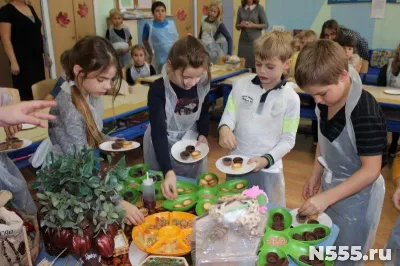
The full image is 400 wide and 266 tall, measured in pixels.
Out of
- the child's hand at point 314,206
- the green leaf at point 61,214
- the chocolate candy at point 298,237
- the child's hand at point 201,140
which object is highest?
the green leaf at point 61,214

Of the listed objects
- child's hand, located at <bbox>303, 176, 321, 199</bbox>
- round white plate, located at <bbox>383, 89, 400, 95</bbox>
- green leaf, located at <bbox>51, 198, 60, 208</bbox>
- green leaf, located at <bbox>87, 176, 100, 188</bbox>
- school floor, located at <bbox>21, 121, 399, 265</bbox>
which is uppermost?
green leaf, located at <bbox>87, 176, 100, 188</bbox>

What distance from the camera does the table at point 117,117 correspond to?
2359 millimetres

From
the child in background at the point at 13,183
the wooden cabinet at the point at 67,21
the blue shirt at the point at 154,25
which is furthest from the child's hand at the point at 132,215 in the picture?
the wooden cabinet at the point at 67,21

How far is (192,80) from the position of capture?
1839 mm

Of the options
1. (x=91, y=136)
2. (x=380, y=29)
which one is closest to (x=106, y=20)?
(x=380, y=29)

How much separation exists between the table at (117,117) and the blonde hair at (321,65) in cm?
136

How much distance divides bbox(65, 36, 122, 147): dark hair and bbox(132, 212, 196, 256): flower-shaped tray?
513 millimetres

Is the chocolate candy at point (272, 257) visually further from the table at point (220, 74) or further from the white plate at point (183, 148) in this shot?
the table at point (220, 74)

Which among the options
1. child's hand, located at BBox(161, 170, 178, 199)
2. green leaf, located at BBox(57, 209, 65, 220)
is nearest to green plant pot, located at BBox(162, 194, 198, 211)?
child's hand, located at BBox(161, 170, 178, 199)

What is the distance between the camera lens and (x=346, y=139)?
4.99 ft

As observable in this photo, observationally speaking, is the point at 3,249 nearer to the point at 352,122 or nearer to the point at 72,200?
the point at 72,200

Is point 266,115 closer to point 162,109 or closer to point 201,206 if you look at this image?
point 162,109

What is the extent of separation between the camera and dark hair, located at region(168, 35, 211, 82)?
5.78ft

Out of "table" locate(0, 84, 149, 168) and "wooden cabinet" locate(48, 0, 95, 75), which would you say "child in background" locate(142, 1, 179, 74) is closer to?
"wooden cabinet" locate(48, 0, 95, 75)
